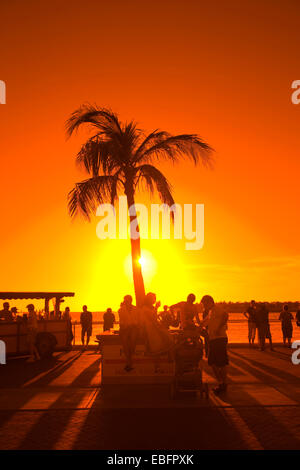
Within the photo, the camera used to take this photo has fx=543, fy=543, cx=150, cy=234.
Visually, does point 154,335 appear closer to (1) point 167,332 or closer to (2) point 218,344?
(1) point 167,332

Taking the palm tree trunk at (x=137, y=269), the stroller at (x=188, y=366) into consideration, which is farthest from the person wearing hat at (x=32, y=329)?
the stroller at (x=188, y=366)

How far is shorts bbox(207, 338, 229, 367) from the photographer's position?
1116 cm

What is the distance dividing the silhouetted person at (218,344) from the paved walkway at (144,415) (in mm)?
381

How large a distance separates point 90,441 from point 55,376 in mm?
7710

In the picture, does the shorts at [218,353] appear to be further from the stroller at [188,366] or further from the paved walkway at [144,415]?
the paved walkway at [144,415]

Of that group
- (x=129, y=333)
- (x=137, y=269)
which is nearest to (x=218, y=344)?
(x=129, y=333)

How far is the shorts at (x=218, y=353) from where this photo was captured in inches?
439

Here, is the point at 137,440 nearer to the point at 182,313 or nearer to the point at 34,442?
the point at 34,442

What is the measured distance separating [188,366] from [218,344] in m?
0.87

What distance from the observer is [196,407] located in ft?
31.9

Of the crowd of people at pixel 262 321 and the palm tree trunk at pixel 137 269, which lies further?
the crowd of people at pixel 262 321

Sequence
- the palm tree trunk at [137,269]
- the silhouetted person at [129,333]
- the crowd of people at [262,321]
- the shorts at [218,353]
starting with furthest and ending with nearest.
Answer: the crowd of people at [262,321]
the palm tree trunk at [137,269]
the silhouetted person at [129,333]
the shorts at [218,353]

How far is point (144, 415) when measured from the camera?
9.01m
